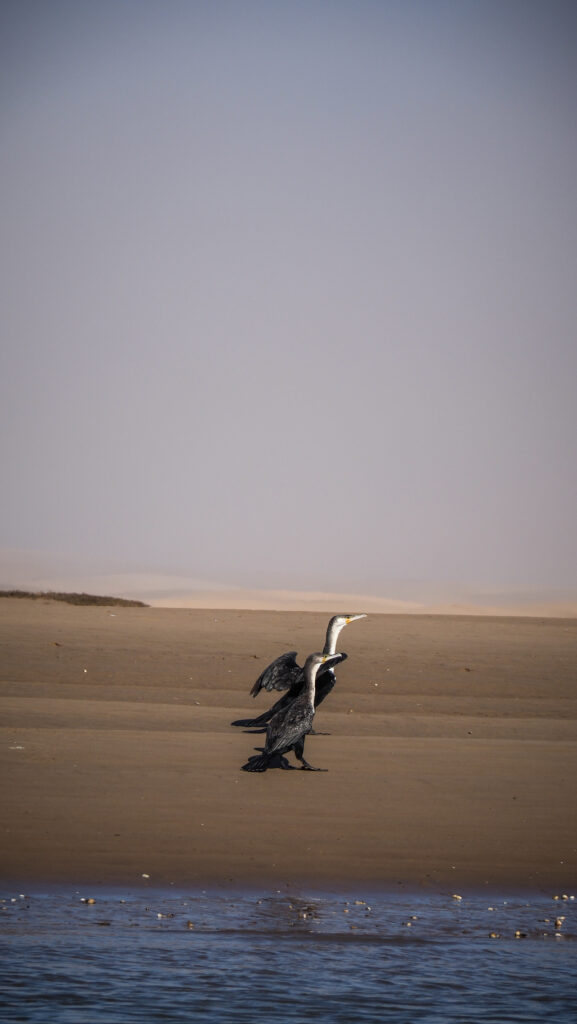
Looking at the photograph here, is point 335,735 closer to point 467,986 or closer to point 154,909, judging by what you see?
point 154,909

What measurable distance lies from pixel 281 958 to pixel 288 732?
4899 millimetres

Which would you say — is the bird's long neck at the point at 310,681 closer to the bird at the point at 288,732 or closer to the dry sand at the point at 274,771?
the bird at the point at 288,732

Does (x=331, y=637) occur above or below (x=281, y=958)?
above

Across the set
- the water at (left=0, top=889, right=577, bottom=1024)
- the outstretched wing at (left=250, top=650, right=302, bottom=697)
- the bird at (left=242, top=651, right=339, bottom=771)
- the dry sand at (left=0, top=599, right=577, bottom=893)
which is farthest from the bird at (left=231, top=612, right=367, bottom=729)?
the water at (left=0, top=889, right=577, bottom=1024)

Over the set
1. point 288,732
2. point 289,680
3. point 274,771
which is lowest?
point 274,771

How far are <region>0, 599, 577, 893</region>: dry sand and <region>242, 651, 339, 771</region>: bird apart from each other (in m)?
0.16

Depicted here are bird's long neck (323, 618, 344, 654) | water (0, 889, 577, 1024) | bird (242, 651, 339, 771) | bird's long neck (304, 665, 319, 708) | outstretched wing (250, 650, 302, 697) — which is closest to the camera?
water (0, 889, 577, 1024)

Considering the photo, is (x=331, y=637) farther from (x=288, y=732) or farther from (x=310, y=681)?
(x=288, y=732)

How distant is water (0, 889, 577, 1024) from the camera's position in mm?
5723

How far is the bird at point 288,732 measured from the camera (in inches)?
436

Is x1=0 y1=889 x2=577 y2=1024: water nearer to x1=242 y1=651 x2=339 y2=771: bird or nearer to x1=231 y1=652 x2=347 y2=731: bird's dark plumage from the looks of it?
x1=242 y1=651 x2=339 y2=771: bird

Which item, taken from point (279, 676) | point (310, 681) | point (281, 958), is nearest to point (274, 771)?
point (310, 681)

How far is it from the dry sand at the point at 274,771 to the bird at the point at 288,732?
0.16 meters

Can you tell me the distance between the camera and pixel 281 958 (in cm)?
626
